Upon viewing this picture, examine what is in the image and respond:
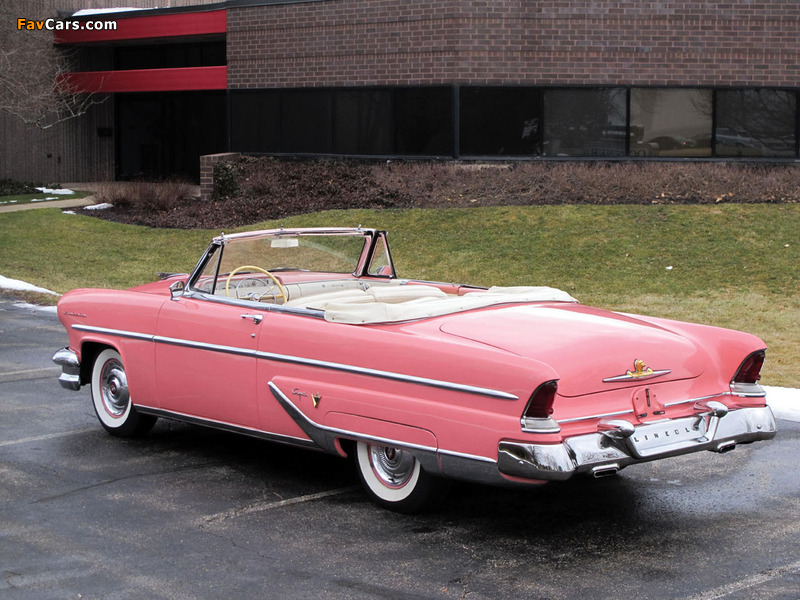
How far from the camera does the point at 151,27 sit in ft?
87.0

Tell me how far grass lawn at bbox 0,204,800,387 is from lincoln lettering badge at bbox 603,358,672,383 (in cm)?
678

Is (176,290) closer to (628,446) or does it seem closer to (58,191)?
(628,446)

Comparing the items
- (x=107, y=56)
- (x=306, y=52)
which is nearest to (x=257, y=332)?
(x=306, y=52)

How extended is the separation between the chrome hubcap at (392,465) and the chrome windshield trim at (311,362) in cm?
42

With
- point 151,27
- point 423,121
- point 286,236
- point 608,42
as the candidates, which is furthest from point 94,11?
point 286,236

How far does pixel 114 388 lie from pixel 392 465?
2.50 m

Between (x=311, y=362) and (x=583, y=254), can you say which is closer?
(x=311, y=362)

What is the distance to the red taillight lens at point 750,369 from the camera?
567 cm

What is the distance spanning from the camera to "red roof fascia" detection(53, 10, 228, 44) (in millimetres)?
24767

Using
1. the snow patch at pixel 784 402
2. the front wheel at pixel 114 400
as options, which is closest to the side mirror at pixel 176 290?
the front wheel at pixel 114 400

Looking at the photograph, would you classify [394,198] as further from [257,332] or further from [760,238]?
[257,332]

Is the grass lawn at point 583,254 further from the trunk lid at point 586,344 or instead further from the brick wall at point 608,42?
the trunk lid at point 586,344

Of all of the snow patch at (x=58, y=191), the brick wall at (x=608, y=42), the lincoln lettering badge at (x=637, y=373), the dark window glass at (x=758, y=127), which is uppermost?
the brick wall at (x=608, y=42)

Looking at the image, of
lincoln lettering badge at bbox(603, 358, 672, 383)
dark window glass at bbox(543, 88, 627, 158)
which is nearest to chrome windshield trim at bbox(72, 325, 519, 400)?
lincoln lettering badge at bbox(603, 358, 672, 383)
